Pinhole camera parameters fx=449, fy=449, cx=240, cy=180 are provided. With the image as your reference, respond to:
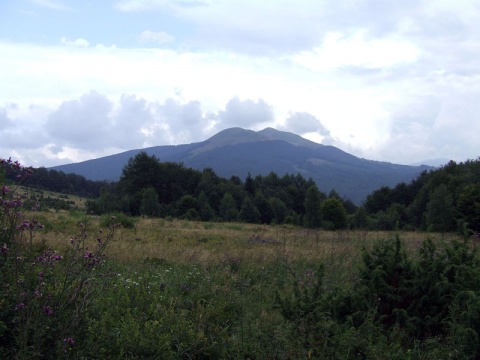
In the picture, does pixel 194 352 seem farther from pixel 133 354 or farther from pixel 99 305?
pixel 99 305

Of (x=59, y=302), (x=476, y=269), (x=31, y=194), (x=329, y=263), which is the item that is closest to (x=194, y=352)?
(x=59, y=302)

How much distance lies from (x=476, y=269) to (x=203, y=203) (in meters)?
51.8

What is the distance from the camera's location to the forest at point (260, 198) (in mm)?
44250

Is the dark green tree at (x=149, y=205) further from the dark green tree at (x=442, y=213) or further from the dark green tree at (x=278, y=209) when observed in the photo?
the dark green tree at (x=442, y=213)

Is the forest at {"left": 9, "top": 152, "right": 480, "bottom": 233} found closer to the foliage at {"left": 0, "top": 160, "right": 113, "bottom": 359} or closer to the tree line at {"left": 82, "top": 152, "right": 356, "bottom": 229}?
the tree line at {"left": 82, "top": 152, "right": 356, "bottom": 229}

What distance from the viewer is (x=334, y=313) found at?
5.15m

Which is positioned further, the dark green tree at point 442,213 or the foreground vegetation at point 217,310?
the dark green tree at point 442,213

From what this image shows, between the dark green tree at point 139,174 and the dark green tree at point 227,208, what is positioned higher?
the dark green tree at point 139,174

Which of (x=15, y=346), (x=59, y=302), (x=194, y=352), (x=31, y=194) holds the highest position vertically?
(x=31, y=194)

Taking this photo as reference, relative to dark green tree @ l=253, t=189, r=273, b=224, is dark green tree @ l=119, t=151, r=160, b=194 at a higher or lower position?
higher

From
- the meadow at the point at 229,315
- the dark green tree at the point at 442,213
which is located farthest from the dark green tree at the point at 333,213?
the meadow at the point at 229,315

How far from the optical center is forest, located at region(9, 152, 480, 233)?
44.2 metres

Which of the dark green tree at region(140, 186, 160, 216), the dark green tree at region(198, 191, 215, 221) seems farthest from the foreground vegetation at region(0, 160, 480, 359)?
the dark green tree at region(198, 191, 215, 221)

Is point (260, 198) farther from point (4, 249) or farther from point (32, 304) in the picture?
point (32, 304)
